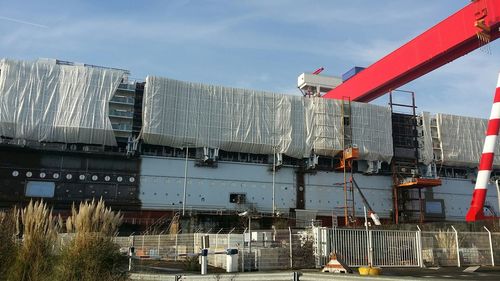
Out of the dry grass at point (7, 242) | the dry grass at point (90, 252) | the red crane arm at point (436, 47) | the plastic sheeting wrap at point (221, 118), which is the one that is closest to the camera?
the dry grass at point (90, 252)

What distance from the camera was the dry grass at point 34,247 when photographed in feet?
25.0

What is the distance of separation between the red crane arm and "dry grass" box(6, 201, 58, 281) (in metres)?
34.6

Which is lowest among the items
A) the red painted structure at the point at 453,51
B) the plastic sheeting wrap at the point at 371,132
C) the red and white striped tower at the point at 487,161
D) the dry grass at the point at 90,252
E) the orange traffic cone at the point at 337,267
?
the orange traffic cone at the point at 337,267

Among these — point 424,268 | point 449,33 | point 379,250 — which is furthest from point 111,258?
point 449,33

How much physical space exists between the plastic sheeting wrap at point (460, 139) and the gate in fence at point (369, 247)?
44.2 meters

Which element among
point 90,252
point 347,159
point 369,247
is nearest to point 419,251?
point 369,247

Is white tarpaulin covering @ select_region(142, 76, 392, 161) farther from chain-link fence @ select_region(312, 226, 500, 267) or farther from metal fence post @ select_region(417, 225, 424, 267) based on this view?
metal fence post @ select_region(417, 225, 424, 267)

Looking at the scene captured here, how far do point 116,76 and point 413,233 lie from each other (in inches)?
1442

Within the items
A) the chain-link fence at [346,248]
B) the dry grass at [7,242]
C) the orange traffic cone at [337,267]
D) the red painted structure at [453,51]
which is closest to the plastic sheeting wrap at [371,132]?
the red painted structure at [453,51]

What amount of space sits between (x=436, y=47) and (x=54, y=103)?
1416 inches

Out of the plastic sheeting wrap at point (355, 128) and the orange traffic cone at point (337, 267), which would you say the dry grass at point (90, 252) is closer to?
the orange traffic cone at point (337, 267)

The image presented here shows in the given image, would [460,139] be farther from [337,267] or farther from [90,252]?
[90,252]

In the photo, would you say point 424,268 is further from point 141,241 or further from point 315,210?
point 315,210

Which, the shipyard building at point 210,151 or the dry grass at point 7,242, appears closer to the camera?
the dry grass at point 7,242
